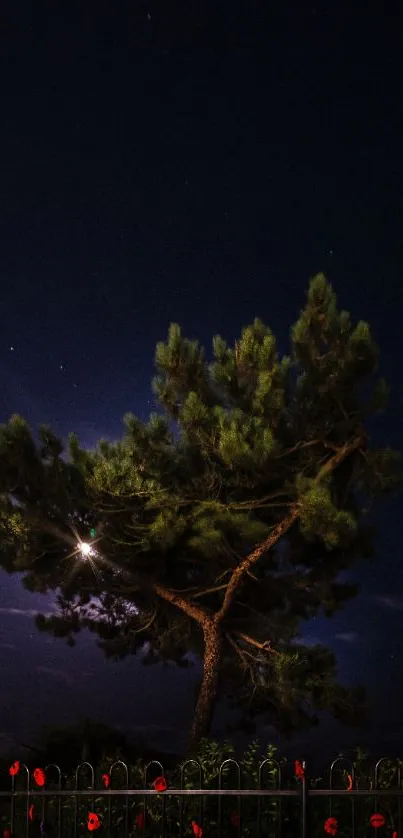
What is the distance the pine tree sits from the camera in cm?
1341

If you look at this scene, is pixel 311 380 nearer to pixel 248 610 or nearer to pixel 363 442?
pixel 363 442

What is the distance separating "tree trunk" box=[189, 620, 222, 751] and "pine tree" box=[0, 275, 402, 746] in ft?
0.07

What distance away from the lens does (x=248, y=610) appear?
15289 mm

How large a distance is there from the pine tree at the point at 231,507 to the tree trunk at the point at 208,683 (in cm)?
2

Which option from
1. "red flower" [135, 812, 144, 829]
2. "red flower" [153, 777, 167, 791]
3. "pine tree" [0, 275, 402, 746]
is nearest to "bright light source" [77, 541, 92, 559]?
"pine tree" [0, 275, 402, 746]

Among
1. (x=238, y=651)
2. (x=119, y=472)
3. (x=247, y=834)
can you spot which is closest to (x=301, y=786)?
(x=247, y=834)

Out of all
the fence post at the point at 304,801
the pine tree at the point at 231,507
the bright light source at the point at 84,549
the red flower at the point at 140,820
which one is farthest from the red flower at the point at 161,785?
the bright light source at the point at 84,549

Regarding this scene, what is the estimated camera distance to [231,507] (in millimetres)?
13781

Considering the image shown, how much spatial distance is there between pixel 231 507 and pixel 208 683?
2.76 m

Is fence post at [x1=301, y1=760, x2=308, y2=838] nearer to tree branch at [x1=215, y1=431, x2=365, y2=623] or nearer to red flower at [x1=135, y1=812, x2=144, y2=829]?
red flower at [x1=135, y1=812, x2=144, y2=829]

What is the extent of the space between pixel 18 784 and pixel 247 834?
574 cm

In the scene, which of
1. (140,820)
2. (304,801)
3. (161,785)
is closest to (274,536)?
(140,820)

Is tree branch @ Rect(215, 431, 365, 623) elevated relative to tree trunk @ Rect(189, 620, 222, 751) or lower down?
elevated

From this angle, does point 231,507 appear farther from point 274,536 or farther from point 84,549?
point 84,549
